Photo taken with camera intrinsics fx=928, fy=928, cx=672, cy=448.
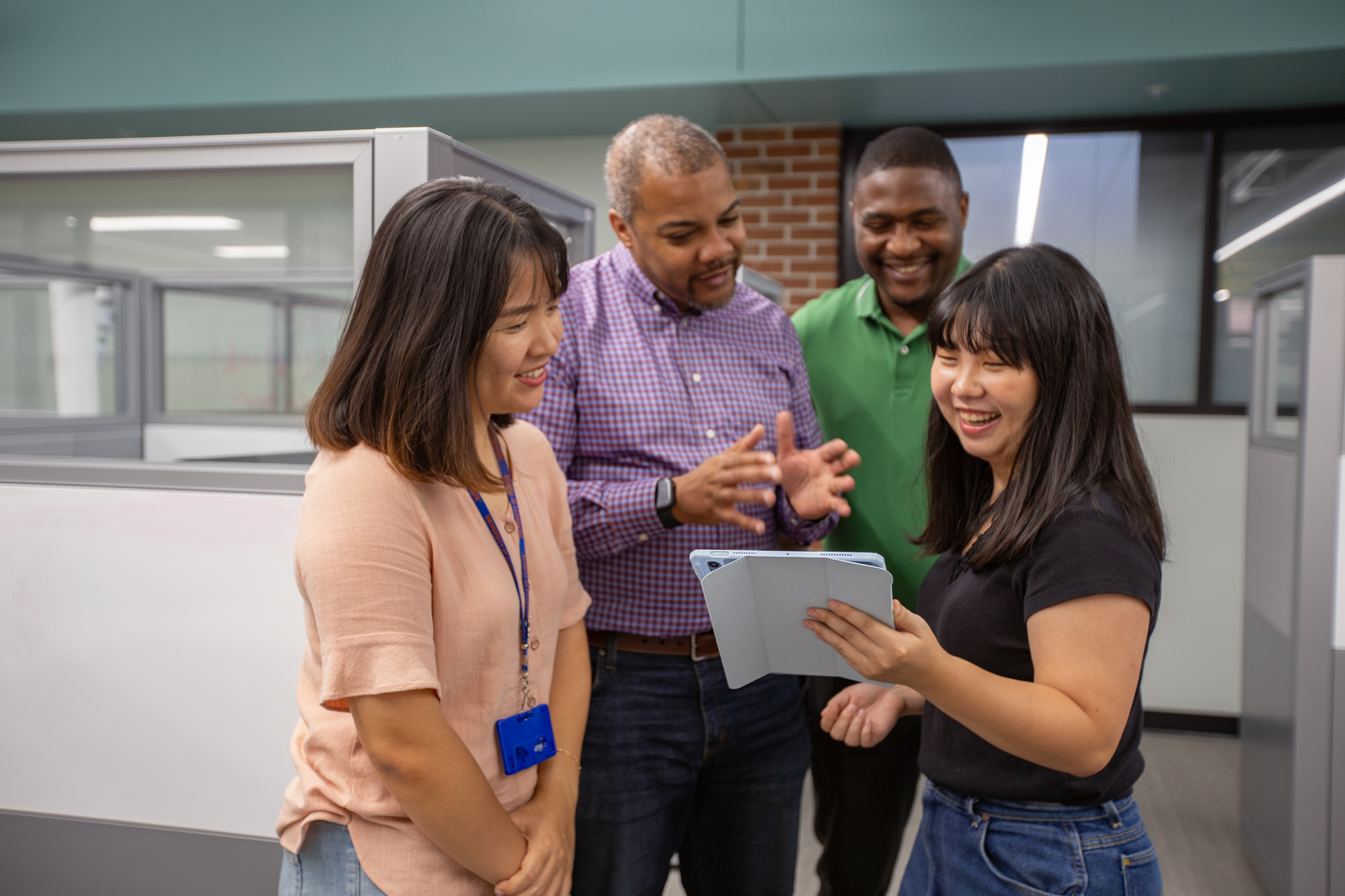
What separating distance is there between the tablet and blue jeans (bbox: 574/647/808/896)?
54cm

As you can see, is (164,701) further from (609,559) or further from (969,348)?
(969,348)

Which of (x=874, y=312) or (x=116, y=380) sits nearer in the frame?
(x=874, y=312)

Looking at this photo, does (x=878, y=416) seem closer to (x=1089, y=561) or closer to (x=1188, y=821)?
(x=1089, y=561)

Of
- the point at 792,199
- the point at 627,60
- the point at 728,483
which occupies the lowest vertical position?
the point at 728,483

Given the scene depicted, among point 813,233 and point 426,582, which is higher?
point 813,233

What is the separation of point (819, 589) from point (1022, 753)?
29 centimetres

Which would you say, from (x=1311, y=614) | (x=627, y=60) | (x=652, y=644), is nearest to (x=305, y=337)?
(x=627, y=60)

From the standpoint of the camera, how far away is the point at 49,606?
57.8 inches

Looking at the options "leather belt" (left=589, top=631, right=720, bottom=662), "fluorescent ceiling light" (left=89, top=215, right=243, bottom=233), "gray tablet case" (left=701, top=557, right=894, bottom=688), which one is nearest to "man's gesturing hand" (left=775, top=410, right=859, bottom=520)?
"leather belt" (left=589, top=631, right=720, bottom=662)

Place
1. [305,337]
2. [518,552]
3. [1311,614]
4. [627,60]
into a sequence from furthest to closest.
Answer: [305,337], [627,60], [1311,614], [518,552]

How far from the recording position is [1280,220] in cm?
393

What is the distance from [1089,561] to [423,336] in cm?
71

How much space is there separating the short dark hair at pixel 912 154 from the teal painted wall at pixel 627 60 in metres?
1.85

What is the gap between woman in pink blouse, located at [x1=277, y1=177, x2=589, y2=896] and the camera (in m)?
0.85
